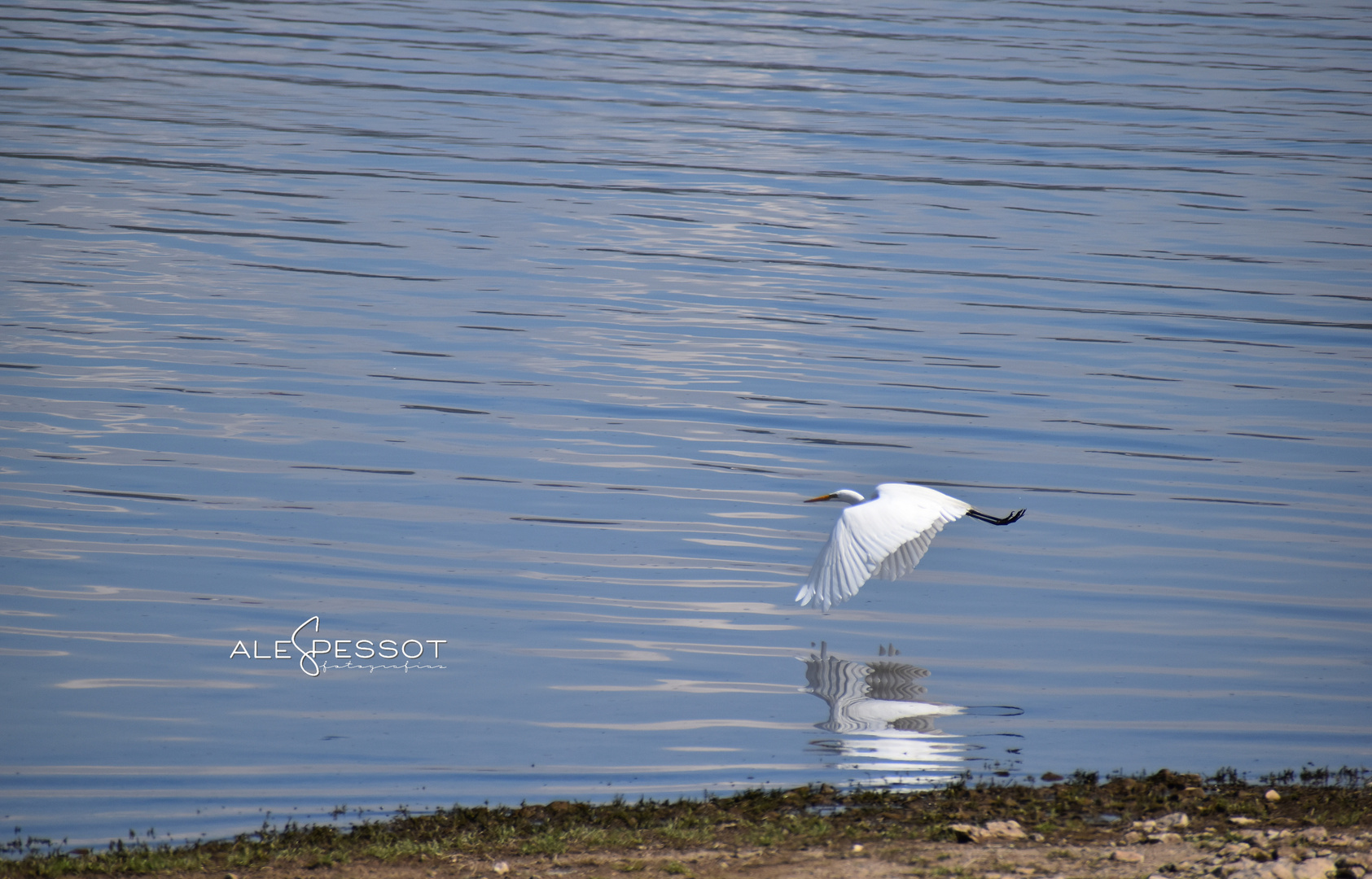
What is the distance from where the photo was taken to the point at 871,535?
9094 mm

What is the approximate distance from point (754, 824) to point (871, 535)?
10.4 feet

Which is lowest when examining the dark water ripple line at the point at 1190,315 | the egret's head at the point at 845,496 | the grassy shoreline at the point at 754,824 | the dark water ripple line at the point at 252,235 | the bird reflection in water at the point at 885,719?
the grassy shoreline at the point at 754,824

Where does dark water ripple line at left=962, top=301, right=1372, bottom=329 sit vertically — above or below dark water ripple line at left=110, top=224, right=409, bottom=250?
below

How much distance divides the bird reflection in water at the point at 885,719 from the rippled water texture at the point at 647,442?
4 cm

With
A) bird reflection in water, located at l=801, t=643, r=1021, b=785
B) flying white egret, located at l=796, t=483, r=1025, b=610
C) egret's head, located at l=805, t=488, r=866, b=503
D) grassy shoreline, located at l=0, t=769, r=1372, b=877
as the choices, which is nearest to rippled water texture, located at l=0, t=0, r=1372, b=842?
bird reflection in water, located at l=801, t=643, r=1021, b=785

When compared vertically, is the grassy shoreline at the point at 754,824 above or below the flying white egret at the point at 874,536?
below

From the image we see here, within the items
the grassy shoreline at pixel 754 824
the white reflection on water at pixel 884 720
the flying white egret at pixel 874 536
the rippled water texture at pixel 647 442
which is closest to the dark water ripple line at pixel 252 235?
the rippled water texture at pixel 647 442

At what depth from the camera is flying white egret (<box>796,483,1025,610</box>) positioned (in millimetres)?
8883

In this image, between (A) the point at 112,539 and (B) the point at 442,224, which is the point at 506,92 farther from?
(A) the point at 112,539

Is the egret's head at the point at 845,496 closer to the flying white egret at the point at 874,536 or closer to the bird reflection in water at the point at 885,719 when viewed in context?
the flying white egret at the point at 874,536

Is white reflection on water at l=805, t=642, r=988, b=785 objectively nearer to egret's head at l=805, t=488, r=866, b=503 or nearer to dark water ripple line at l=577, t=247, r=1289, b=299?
egret's head at l=805, t=488, r=866, b=503

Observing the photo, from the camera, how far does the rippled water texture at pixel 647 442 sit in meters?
7.84

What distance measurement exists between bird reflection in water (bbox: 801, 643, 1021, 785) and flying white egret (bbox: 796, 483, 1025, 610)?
15.3 inches

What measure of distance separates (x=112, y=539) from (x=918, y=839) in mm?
6383
